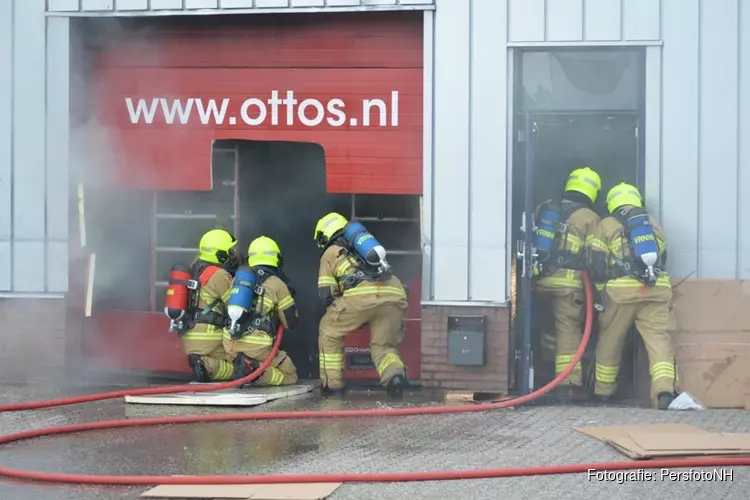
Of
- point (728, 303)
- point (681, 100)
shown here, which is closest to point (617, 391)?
point (728, 303)

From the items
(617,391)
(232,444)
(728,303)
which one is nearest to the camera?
(232,444)

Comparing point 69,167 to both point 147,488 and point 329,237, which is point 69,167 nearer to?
point 329,237

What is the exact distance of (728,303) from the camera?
8.99 m

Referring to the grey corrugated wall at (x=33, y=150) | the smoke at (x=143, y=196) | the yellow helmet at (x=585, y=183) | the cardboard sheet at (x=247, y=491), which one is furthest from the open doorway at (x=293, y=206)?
the cardboard sheet at (x=247, y=491)

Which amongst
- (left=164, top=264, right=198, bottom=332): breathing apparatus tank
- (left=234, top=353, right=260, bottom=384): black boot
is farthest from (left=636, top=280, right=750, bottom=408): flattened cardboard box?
(left=164, top=264, right=198, bottom=332): breathing apparatus tank

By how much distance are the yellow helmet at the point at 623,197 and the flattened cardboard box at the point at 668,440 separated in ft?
6.79

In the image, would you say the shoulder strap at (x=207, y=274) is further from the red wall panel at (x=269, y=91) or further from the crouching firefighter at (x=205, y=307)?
the red wall panel at (x=269, y=91)

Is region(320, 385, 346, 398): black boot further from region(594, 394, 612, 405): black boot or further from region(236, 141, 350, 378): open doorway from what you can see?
region(594, 394, 612, 405): black boot

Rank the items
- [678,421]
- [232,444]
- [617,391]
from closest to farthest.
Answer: [232,444], [678,421], [617,391]

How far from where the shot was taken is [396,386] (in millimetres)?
9445

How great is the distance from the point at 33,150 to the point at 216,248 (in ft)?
6.37

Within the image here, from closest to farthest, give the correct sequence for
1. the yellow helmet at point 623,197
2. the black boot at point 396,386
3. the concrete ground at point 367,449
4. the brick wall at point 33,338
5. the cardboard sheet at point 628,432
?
1. the concrete ground at point 367,449
2. the cardboard sheet at point 628,432
3. the yellow helmet at point 623,197
4. the black boot at point 396,386
5. the brick wall at point 33,338

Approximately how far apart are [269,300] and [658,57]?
3.87 meters

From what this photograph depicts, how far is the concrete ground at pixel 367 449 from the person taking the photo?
6172 millimetres
